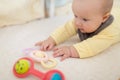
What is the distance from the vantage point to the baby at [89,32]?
863mm

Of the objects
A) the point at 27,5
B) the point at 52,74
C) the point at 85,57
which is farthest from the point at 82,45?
the point at 27,5

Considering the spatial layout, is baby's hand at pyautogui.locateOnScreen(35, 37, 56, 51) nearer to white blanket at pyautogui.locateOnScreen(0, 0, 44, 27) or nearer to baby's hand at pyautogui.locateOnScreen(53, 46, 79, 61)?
baby's hand at pyautogui.locateOnScreen(53, 46, 79, 61)

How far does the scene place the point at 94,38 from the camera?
36.0 inches

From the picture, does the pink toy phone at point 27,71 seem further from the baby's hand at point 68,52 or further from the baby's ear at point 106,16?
the baby's ear at point 106,16

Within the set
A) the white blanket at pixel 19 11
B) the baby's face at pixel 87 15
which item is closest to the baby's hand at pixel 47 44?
the baby's face at pixel 87 15

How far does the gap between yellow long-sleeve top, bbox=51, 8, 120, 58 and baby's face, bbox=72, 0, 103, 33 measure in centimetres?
4

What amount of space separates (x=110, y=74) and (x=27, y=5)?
518 millimetres

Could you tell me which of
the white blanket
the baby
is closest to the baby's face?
the baby

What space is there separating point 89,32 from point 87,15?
94mm

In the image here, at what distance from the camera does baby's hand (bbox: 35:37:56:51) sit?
3.04 feet

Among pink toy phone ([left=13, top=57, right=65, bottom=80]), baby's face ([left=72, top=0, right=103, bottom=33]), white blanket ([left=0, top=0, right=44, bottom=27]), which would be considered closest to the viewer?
pink toy phone ([left=13, top=57, right=65, bottom=80])

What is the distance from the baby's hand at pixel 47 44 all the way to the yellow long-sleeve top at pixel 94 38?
0.02m

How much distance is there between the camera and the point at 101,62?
87 centimetres

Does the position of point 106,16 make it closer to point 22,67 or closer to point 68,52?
point 68,52
